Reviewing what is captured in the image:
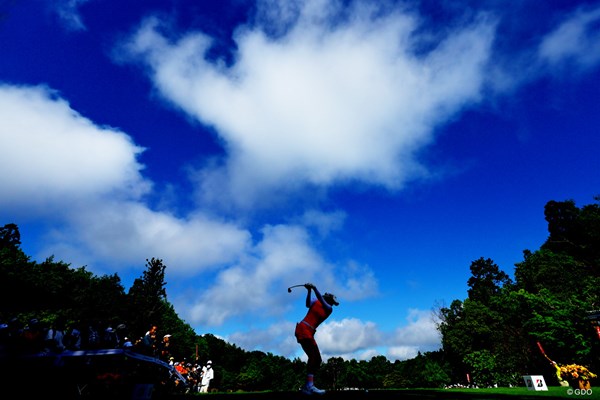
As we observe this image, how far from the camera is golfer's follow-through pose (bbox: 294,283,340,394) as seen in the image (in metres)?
7.84

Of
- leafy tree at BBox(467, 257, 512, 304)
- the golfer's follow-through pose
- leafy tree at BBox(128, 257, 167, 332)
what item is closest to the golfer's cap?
the golfer's follow-through pose

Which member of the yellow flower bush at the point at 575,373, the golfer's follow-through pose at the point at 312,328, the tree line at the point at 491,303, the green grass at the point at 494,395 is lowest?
the green grass at the point at 494,395

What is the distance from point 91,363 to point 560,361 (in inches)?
1856

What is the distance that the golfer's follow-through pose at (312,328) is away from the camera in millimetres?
7838

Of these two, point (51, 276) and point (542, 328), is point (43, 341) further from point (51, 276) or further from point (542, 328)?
point (51, 276)

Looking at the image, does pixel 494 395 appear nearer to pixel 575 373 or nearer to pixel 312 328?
pixel 575 373

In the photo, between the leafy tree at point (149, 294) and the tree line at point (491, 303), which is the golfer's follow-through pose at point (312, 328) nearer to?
the tree line at point (491, 303)

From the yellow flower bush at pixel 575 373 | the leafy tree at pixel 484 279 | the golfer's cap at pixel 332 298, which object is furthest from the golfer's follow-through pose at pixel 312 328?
the leafy tree at pixel 484 279

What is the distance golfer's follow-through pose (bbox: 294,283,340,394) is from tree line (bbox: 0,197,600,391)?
2363 centimetres

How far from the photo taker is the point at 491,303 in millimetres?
64875

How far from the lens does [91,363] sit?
7551 mm

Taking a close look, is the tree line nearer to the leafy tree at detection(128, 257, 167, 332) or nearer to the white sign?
the leafy tree at detection(128, 257, 167, 332)

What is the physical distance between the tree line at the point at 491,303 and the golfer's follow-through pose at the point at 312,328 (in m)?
23.6

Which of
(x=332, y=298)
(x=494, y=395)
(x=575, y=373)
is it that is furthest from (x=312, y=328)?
(x=575, y=373)
